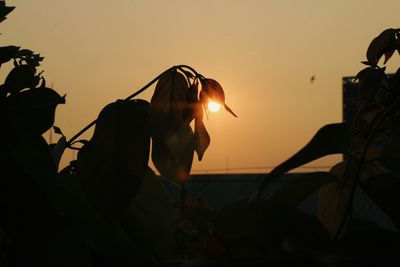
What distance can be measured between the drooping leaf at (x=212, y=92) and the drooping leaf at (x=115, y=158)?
0.38 ft

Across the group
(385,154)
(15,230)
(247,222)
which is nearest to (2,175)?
(15,230)

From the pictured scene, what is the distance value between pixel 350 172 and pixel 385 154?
0.12 feet

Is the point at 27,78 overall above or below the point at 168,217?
above

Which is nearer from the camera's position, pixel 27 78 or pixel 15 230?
pixel 15 230

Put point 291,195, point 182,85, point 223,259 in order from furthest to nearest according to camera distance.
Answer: point 182,85, point 291,195, point 223,259

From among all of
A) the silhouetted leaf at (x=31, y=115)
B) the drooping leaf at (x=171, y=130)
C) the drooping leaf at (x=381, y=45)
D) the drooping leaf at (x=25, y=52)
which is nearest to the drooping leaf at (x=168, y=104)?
the drooping leaf at (x=171, y=130)

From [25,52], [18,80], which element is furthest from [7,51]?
[25,52]

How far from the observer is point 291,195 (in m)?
0.36

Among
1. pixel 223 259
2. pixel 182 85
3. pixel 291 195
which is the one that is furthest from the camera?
pixel 182 85

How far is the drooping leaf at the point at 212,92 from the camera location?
0.53 m

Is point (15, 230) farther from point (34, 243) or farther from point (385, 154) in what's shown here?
point (385, 154)

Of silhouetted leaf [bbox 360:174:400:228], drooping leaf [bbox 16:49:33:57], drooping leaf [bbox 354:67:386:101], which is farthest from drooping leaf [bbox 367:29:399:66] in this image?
drooping leaf [bbox 16:49:33:57]

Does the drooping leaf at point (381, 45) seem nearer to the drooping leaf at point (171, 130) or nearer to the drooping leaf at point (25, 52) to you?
the drooping leaf at point (171, 130)

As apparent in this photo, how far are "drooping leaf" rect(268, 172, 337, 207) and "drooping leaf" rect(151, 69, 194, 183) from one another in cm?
14
